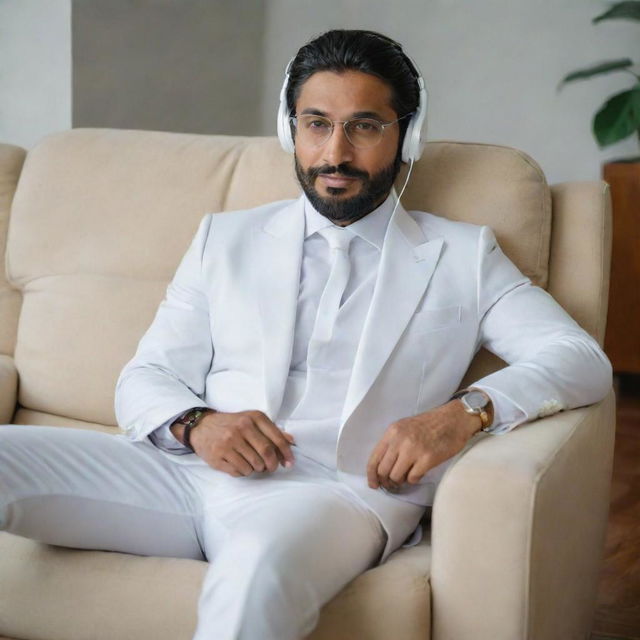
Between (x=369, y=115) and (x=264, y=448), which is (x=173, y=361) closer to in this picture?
(x=264, y=448)

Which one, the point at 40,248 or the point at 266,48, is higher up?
the point at 266,48

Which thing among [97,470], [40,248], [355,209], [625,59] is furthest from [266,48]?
[97,470]

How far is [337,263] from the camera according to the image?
170 cm

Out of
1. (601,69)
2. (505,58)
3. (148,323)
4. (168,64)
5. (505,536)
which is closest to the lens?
(505,536)

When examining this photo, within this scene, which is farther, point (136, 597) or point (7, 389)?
point (7, 389)

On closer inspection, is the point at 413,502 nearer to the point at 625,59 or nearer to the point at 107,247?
the point at 107,247

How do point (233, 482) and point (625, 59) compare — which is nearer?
point (233, 482)

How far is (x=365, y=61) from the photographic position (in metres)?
1.71

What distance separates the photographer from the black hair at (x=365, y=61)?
1716 millimetres

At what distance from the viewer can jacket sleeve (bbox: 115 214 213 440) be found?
5.22 feet

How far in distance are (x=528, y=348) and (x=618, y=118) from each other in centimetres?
300

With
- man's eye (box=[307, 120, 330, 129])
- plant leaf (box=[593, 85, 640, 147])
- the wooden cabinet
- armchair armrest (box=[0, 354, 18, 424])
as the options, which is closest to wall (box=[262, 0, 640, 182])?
plant leaf (box=[593, 85, 640, 147])

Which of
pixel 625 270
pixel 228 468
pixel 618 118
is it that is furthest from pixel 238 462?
pixel 618 118

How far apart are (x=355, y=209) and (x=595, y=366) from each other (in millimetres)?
485
